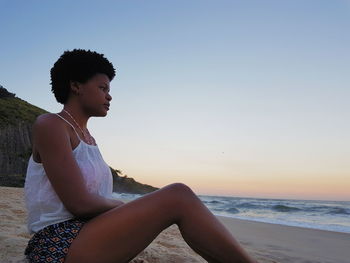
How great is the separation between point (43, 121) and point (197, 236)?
0.85 meters

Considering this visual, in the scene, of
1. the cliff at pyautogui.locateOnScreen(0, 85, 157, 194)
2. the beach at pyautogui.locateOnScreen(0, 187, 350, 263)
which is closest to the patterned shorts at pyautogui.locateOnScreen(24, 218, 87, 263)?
the beach at pyautogui.locateOnScreen(0, 187, 350, 263)

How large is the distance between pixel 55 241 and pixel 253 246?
426 cm

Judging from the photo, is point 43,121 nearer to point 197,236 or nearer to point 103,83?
point 103,83

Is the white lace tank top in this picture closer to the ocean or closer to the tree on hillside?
the ocean

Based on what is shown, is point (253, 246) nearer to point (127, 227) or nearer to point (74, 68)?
point (127, 227)

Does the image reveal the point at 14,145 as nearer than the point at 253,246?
No

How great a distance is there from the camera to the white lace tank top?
65.2 inches

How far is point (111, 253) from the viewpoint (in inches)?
61.7

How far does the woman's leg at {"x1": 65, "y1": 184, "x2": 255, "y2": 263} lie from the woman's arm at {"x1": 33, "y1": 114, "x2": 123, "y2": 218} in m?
0.08

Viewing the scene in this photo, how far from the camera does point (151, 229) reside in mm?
1641

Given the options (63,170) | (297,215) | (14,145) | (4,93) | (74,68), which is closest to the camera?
(63,170)

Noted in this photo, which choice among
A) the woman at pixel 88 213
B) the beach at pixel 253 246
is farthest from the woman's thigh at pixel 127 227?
the beach at pixel 253 246

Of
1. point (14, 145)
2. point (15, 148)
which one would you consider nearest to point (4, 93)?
point (14, 145)

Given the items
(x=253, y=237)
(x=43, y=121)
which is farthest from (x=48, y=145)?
(x=253, y=237)
